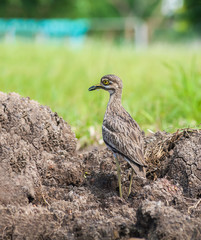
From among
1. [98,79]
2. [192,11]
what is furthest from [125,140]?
[192,11]

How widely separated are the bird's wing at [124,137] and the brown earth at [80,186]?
230 mm

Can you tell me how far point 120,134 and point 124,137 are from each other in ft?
0.13

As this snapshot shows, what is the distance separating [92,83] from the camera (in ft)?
29.5

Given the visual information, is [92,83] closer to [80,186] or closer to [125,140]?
[80,186]

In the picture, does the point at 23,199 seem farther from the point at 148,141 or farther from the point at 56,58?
the point at 56,58

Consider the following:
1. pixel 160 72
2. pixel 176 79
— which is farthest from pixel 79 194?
pixel 160 72

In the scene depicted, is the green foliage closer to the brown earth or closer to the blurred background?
the blurred background

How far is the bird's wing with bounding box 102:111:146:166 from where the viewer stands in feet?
9.72

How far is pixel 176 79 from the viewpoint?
660 cm

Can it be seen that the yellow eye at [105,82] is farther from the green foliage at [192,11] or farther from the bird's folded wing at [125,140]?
the green foliage at [192,11]

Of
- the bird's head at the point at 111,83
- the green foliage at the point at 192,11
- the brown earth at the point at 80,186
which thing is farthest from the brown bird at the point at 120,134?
the green foliage at the point at 192,11

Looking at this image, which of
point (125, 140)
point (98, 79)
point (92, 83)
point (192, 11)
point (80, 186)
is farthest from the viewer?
point (192, 11)

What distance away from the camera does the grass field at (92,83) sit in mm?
5571

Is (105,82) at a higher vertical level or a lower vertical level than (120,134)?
higher
